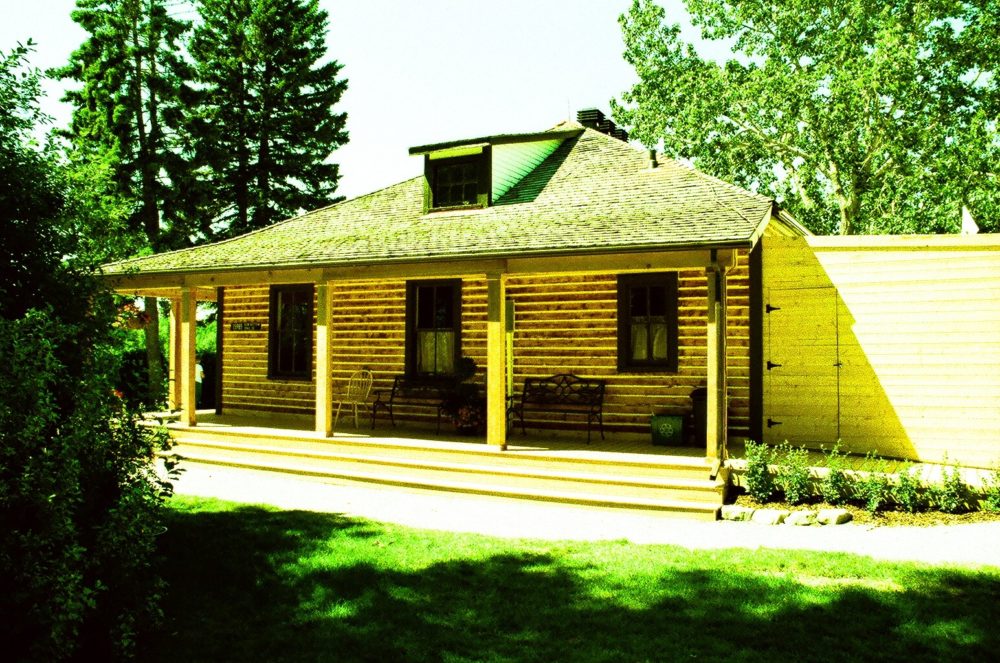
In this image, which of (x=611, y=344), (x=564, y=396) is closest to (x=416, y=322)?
(x=564, y=396)

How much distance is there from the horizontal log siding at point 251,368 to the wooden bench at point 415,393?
7.09 feet

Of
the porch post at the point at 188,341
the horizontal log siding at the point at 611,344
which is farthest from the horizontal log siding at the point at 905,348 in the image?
the porch post at the point at 188,341

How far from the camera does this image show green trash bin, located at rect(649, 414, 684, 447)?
10.9 metres

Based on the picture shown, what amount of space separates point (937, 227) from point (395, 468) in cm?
2440

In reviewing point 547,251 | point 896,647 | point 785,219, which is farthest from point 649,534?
point 785,219

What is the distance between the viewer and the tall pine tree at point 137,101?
25062mm

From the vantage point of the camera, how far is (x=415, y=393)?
13.4 metres

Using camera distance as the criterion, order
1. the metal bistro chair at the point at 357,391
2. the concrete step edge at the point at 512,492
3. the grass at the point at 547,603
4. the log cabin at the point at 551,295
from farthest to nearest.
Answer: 1. the metal bistro chair at the point at 357,391
2. the log cabin at the point at 551,295
3. the concrete step edge at the point at 512,492
4. the grass at the point at 547,603

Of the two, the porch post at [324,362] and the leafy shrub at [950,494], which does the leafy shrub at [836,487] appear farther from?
the porch post at [324,362]

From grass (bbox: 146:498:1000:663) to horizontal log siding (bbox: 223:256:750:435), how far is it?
498cm

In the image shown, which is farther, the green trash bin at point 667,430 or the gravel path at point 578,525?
the green trash bin at point 667,430

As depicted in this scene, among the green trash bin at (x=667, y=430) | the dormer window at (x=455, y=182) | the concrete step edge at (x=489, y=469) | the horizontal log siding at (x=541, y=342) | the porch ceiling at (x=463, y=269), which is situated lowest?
the concrete step edge at (x=489, y=469)

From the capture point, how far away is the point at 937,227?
26250 mm

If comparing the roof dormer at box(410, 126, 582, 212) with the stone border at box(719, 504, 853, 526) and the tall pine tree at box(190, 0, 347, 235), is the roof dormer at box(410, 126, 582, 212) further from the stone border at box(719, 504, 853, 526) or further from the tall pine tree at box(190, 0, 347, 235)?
the tall pine tree at box(190, 0, 347, 235)
